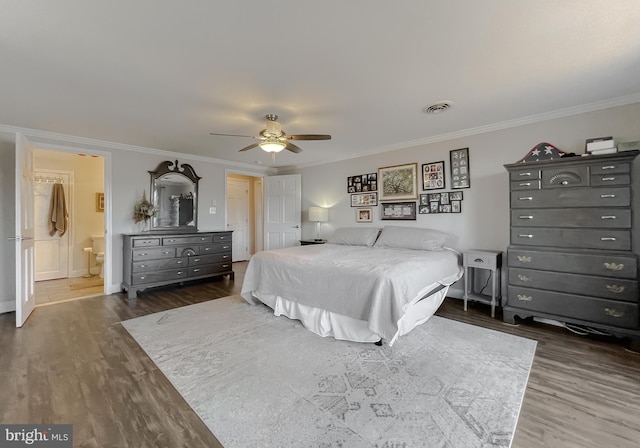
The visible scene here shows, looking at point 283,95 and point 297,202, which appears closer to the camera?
point 283,95

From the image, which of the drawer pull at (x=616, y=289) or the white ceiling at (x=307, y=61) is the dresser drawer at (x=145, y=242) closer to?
the white ceiling at (x=307, y=61)

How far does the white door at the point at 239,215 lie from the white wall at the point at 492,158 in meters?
3.64

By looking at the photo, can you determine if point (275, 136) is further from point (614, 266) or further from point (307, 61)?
point (614, 266)

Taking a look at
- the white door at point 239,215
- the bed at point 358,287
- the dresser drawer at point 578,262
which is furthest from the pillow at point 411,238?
the white door at point 239,215

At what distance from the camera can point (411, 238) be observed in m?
3.87

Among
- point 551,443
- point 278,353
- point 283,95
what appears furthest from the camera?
point 283,95

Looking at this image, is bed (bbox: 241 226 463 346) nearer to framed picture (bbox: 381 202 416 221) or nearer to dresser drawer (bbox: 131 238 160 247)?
framed picture (bbox: 381 202 416 221)

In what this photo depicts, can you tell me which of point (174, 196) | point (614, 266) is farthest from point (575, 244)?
point (174, 196)

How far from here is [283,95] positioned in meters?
2.60

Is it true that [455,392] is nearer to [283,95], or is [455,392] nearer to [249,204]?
[283,95]

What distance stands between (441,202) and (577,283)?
181cm

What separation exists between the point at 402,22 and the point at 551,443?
247 cm

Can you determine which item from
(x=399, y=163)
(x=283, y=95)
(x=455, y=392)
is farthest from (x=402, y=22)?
(x=399, y=163)

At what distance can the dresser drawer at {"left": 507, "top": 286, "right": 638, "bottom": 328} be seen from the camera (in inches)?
95.6
